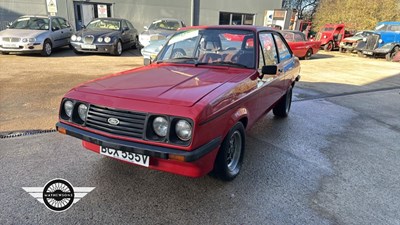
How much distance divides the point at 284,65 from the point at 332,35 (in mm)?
18582

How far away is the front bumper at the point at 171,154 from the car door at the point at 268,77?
1.35 meters

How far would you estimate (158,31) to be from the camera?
12.4 m

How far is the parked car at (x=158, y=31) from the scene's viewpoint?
38.2ft

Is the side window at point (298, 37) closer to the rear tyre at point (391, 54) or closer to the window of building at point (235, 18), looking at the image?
the rear tyre at point (391, 54)

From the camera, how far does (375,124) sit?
5281 millimetres

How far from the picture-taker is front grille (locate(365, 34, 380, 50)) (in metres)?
16.8

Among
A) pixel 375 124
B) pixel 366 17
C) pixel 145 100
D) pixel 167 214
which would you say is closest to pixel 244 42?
pixel 145 100

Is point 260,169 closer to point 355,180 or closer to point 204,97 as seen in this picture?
point 355,180

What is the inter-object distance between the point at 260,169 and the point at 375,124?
3.26m

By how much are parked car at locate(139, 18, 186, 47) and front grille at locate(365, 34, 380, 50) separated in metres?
11.9

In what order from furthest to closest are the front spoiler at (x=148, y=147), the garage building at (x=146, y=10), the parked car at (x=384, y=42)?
the parked car at (x=384, y=42) → the garage building at (x=146, y=10) → the front spoiler at (x=148, y=147)

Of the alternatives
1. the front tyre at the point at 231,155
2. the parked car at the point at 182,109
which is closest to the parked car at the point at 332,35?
the parked car at the point at 182,109

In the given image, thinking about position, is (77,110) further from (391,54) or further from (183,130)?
(391,54)

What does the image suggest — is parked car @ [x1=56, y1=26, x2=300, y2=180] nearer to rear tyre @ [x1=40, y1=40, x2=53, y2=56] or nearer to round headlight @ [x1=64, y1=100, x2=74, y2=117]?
round headlight @ [x1=64, y1=100, x2=74, y2=117]
